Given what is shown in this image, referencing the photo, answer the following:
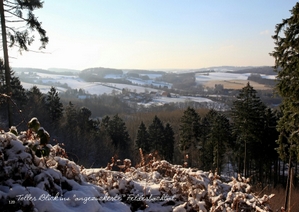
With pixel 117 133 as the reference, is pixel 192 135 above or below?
above

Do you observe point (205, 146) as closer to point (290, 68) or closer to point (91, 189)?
point (290, 68)

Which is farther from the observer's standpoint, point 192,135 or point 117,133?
point 117,133

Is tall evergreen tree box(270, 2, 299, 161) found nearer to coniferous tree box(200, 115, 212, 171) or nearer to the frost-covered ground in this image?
the frost-covered ground

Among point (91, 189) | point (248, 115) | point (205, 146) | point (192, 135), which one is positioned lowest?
point (205, 146)

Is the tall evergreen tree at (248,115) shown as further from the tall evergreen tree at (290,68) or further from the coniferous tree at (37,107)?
the coniferous tree at (37,107)

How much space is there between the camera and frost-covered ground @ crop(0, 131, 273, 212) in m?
2.76

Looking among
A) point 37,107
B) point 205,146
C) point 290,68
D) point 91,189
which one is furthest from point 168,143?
point 91,189

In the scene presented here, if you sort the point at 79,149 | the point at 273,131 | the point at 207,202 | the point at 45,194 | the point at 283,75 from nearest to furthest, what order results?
the point at 45,194, the point at 207,202, the point at 283,75, the point at 273,131, the point at 79,149

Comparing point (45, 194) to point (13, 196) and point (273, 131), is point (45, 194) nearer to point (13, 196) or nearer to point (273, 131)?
point (13, 196)

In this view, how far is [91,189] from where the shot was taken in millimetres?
3357

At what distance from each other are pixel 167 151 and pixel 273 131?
50.1ft

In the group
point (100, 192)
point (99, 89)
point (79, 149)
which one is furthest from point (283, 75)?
point (99, 89)

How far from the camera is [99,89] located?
543 ft

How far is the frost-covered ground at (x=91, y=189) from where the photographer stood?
2.76 m
